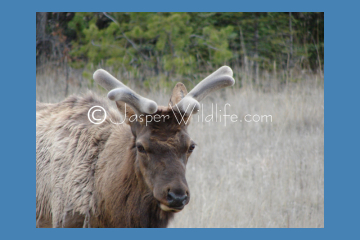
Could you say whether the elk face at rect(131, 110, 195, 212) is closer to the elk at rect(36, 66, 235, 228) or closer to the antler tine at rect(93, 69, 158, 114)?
the elk at rect(36, 66, 235, 228)

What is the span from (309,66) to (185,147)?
4.25 m

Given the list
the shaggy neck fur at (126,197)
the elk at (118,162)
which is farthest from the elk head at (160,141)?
the shaggy neck fur at (126,197)

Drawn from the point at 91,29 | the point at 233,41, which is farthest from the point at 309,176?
the point at 91,29

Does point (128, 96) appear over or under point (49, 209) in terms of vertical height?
over

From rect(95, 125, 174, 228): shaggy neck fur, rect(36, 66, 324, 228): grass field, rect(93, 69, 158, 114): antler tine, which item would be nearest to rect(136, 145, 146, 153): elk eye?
rect(95, 125, 174, 228): shaggy neck fur

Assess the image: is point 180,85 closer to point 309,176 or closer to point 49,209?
point 49,209

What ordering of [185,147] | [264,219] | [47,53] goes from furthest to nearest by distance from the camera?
[47,53] < [264,219] < [185,147]

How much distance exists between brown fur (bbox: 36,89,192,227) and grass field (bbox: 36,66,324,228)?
1.69m

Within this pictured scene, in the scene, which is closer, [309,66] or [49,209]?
[49,209]

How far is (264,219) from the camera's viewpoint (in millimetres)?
5188

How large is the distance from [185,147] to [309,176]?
3.01m

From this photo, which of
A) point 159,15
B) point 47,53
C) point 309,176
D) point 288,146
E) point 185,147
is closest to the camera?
point 185,147

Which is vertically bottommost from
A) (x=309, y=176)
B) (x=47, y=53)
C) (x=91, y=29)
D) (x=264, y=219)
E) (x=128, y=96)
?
(x=264, y=219)
